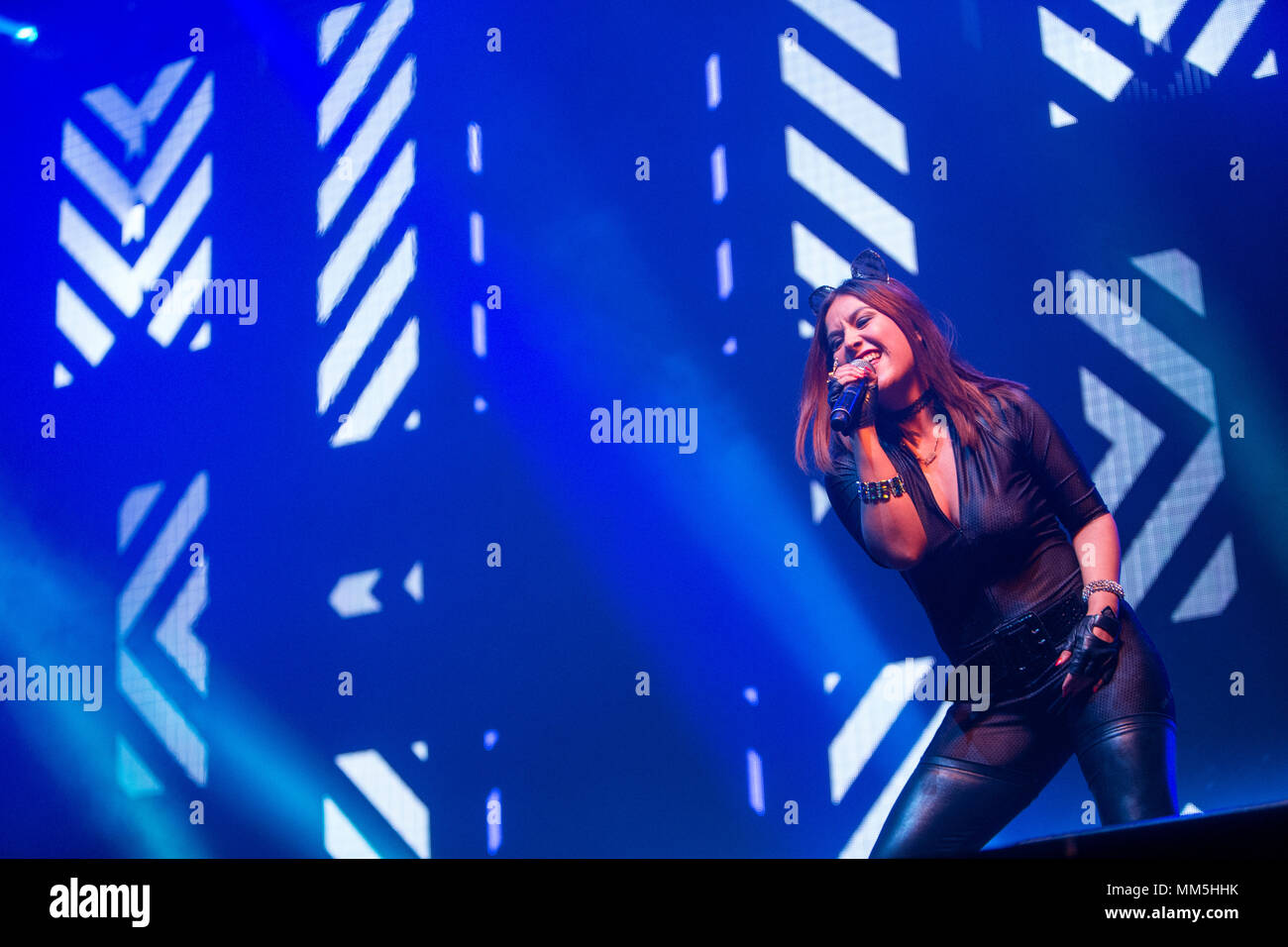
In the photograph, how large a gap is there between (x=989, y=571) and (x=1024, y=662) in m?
0.26

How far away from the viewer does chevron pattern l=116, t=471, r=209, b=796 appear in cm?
347

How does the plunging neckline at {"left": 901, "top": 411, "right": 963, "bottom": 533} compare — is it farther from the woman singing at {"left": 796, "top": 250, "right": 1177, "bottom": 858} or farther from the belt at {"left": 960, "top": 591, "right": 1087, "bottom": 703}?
the belt at {"left": 960, "top": 591, "right": 1087, "bottom": 703}

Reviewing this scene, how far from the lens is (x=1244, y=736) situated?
295 cm

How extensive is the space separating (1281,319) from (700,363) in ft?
5.52

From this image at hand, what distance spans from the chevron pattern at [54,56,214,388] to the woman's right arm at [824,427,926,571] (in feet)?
7.53

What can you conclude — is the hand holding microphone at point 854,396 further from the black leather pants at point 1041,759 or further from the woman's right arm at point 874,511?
the black leather pants at point 1041,759

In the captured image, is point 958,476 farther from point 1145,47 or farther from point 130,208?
point 130,208

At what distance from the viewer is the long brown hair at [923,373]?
3.05 m

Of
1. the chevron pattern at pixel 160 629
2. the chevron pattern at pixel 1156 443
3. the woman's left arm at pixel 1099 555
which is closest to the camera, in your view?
the woman's left arm at pixel 1099 555

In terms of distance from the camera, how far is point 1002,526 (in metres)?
2.92

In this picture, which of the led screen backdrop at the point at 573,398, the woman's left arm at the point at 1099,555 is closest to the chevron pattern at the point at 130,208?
the led screen backdrop at the point at 573,398

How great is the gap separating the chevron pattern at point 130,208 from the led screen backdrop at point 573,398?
0.05 ft
